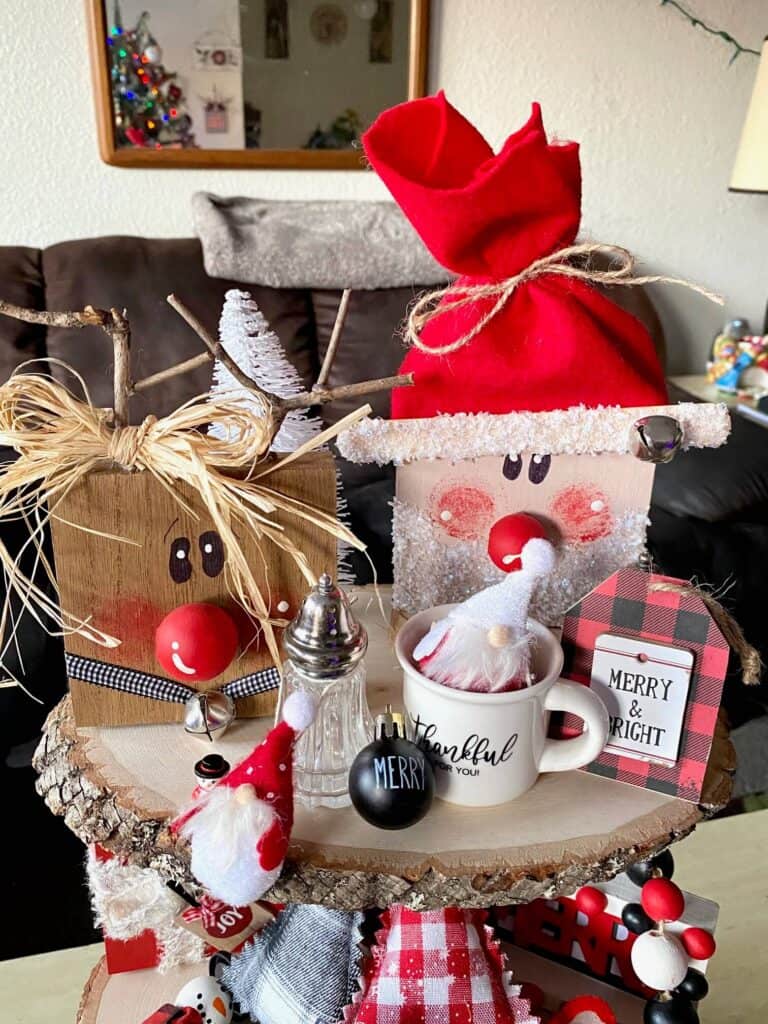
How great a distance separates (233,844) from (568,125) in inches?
78.2

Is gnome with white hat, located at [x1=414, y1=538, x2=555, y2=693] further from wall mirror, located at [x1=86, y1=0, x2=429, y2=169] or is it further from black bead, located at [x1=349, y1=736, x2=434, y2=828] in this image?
wall mirror, located at [x1=86, y1=0, x2=429, y2=169]

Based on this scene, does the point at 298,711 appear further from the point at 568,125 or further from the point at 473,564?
the point at 568,125

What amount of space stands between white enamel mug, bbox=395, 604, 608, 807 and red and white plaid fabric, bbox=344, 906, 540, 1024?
16 cm

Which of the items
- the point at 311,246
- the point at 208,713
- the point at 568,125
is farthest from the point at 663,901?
the point at 568,125

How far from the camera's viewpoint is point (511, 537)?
726 mm

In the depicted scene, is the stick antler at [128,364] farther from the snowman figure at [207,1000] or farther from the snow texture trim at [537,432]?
the snowman figure at [207,1000]

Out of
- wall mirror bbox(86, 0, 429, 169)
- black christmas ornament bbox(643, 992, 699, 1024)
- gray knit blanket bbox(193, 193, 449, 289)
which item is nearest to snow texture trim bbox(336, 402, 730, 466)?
black christmas ornament bbox(643, 992, 699, 1024)

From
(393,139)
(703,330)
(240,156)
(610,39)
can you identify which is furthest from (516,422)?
(703,330)

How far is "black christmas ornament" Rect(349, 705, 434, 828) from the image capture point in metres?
0.57

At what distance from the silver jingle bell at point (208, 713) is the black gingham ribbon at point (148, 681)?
0.01 meters

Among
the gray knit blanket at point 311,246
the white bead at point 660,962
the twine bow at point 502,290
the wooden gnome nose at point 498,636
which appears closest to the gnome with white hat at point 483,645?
the wooden gnome nose at point 498,636

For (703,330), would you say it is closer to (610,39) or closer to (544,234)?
(610,39)

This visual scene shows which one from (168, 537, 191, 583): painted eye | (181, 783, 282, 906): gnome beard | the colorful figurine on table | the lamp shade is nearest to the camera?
(181, 783, 282, 906): gnome beard

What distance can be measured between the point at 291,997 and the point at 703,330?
2.13m
